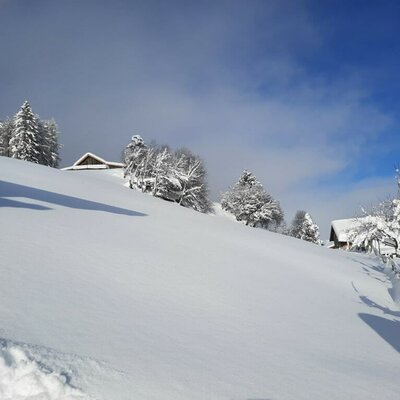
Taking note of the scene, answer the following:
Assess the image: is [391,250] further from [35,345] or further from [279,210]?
[35,345]


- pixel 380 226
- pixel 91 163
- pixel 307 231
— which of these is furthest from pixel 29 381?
pixel 307 231

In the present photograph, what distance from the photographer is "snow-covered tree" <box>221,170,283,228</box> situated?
58406 mm

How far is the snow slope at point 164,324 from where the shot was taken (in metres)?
2.84

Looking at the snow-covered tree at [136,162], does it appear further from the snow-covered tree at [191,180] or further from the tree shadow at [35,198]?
the tree shadow at [35,198]

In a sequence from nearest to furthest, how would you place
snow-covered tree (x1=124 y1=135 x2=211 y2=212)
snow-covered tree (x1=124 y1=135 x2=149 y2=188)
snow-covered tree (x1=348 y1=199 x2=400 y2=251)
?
snow-covered tree (x1=348 y1=199 x2=400 y2=251) → snow-covered tree (x1=124 y1=135 x2=149 y2=188) → snow-covered tree (x1=124 y1=135 x2=211 y2=212)

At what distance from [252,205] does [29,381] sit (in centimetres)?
5686

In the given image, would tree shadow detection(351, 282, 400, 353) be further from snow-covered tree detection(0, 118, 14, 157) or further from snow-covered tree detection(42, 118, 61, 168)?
snow-covered tree detection(0, 118, 14, 157)

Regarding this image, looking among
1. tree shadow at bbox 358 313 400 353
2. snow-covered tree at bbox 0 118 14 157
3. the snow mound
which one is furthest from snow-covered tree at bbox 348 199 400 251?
snow-covered tree at bbox 0 118 14 157

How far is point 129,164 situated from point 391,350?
1696 inches

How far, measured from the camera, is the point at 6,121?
179 ft

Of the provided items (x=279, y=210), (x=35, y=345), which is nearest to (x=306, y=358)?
(x=35, y=345)

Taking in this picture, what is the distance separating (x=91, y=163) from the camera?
6384cm

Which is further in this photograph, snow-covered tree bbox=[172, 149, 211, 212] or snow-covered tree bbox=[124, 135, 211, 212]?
snow-covered tree bbox=[172, 149, 211, 212]

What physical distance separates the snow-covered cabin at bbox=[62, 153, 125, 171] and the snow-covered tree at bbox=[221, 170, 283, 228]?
71.7 ft
